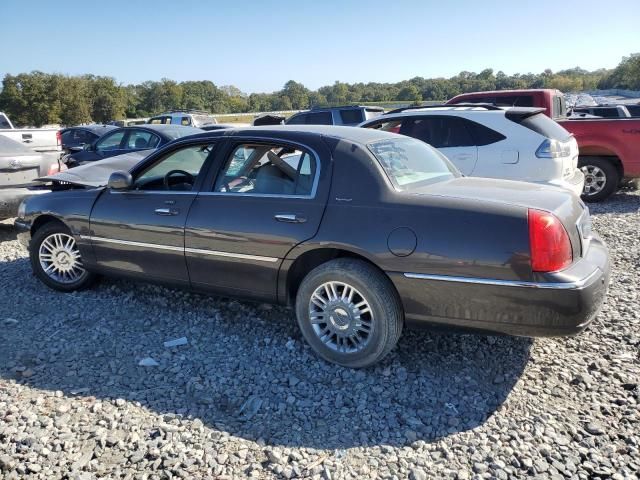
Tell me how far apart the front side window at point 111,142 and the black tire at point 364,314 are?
8162 mm

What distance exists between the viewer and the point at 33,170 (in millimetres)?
6734

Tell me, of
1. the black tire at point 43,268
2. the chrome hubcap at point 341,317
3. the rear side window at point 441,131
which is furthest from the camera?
the rear side window at point 441,131

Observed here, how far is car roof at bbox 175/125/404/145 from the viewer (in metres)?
3.54

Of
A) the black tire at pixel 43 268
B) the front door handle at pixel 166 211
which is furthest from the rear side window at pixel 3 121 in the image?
the front door handle at pixel 166 211

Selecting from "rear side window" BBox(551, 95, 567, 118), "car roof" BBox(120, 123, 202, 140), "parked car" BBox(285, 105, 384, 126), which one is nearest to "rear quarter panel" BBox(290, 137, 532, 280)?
"car roof" BBox(120, 123, 202, 140)

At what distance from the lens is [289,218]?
336 cm

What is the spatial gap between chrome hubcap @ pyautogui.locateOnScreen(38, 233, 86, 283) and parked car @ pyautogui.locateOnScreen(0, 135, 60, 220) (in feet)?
6.57

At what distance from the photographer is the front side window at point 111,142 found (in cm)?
1009

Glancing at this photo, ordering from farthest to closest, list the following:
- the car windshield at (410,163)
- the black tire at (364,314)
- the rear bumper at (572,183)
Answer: the rear bumper at (572,183), the car windshield at (410,163), the black tire at (364,314)

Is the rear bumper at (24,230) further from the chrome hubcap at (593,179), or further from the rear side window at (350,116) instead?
the rear side window at (350,116)

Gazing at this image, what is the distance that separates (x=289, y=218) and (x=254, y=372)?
3.51 feet

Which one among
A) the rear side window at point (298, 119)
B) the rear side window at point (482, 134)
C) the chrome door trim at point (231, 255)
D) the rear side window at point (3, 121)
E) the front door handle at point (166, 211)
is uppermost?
the rear side window at point (3, 121)

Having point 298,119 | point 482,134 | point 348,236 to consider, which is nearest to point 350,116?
point 298,119

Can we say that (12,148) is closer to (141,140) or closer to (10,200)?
(10,200)
